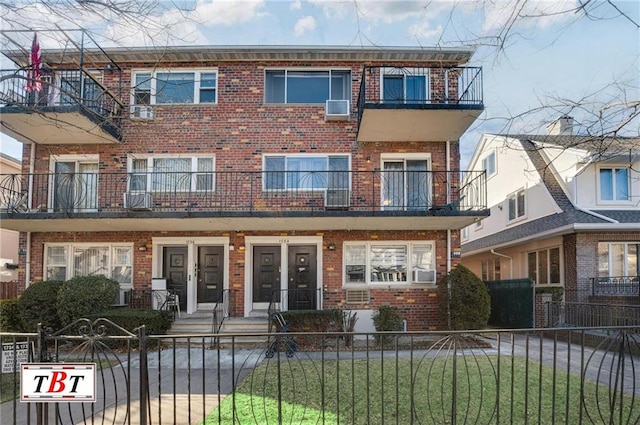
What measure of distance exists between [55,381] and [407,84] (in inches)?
455

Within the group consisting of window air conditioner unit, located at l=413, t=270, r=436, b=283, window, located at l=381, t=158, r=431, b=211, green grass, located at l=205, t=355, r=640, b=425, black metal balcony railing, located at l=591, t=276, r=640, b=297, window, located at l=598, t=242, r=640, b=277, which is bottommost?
green grass, located at l=205, t=355, r=640, b=425

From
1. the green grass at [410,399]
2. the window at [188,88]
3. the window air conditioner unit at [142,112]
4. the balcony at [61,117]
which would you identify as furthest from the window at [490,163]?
the balcony at [61,117]

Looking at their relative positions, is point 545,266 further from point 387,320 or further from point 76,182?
point 76,182

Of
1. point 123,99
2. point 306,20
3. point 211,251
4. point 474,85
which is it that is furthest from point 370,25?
point 123,99

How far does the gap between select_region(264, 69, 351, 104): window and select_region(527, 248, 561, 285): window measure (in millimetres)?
9593

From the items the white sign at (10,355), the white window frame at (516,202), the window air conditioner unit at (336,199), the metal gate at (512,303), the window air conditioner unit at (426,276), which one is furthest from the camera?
the white window frame at (516,202)

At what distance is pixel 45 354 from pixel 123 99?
10723mm

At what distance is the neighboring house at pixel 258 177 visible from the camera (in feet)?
Answer: 40.0

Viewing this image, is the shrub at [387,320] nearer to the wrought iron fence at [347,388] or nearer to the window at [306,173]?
the wrought iron fence at [347,388]

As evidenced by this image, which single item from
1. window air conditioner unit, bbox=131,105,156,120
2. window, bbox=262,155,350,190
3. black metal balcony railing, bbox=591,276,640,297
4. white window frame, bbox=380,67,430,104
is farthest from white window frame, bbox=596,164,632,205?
window air conditioner unit, bbox=131,105,156,120

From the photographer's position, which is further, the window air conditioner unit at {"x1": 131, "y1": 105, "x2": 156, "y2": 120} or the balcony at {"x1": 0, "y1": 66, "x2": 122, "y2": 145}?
the window air conditioner unit at {"x1": 131, "y1": 105, "x2": 156, "y2": 120}

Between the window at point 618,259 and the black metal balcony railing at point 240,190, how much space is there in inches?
197

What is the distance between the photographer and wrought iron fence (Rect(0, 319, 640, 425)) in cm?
382

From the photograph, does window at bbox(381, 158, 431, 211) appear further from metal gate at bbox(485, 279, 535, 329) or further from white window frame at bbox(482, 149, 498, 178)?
white window frame at bbox(482, 149, 498, 178)
